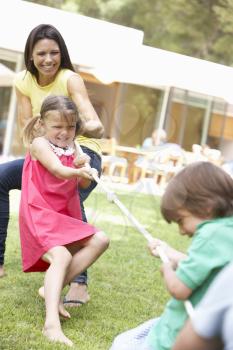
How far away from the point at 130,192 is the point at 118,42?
16.6 ft

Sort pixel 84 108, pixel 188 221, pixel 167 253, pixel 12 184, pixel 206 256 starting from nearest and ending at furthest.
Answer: pixel 206 256
pixel 188 221
pixel 167 253
pixel 84 108
pixel 12 184

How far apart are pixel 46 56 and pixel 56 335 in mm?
1687

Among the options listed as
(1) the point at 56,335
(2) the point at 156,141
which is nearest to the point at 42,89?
Answer: (1) the point at 56,335

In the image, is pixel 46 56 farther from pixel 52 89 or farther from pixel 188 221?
pixel 188 221

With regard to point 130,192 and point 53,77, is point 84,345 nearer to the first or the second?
point 53,77

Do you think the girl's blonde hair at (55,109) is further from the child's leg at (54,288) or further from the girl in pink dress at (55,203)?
the child's leg at (54,288)

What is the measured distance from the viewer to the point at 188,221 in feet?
8.21

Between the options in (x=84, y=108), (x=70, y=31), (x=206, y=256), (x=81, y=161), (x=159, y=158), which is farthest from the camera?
(x=70, y=31)

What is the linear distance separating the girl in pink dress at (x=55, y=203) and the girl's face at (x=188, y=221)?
128cm

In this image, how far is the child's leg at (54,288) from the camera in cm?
355

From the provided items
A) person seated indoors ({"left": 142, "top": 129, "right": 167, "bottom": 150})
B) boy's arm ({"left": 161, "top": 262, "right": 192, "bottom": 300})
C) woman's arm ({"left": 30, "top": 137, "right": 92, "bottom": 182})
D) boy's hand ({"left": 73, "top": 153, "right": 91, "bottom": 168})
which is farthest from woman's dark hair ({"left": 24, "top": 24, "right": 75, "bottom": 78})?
person seated indoors ({"left": 142, "top": 129, "right": 167, "bottom": 150})

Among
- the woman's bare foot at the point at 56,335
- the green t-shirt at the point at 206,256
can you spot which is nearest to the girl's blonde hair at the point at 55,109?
the woman's bare foot at the point at 56,335

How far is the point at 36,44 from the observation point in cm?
430

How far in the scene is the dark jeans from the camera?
4.38 meters
